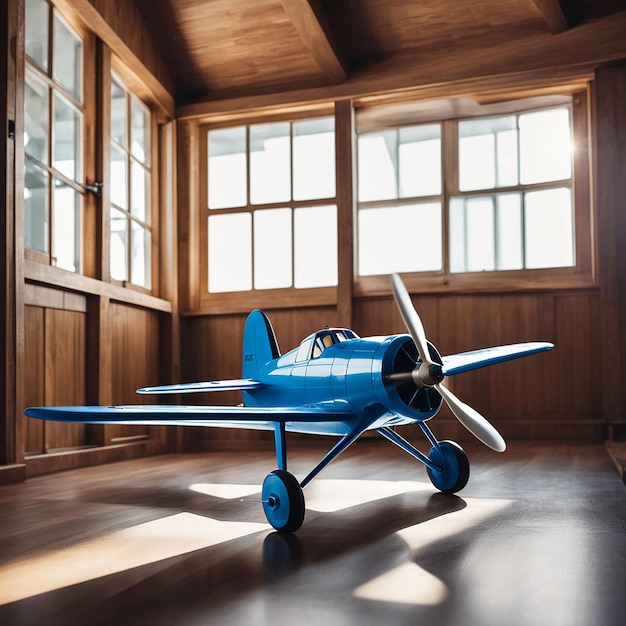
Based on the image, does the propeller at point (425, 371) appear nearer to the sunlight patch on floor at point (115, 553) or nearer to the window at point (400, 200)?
the sunlight patch on floor at point (115, 553)

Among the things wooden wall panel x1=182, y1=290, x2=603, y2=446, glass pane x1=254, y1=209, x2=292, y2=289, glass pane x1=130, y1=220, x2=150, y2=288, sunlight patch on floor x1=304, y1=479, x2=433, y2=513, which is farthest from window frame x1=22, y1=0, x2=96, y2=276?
sunlight patch on floor x1=304, y1=479, x2=433, y2=513

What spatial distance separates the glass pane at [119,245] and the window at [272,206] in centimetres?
129

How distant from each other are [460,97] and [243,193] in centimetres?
254

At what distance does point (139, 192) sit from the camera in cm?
Answer: 761

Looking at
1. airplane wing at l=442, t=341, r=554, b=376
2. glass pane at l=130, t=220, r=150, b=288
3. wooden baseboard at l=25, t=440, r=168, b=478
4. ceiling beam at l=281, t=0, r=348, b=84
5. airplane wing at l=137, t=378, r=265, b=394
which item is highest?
ceiling beam at l=281, t=0, r=348, b=84

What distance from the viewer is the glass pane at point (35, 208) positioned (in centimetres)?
554

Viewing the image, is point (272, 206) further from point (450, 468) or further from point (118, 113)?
point (450, 468)

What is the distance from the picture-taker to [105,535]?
119 inches

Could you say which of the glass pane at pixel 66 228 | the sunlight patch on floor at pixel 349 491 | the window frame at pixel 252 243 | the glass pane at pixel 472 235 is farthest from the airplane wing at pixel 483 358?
the window frame at pixel 252 243

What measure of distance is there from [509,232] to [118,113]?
4063 millimetres

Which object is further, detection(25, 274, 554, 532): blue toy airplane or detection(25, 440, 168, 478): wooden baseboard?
detection(25, 440, 168, 478): wooden baseboard

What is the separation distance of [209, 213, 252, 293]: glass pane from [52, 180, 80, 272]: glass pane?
6.95ft

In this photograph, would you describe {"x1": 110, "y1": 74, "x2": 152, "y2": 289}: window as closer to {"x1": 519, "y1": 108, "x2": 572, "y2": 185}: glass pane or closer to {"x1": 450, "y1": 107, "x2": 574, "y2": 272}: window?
{"x1": 450, "y1": 107, "x2": 574, "y2": 272}: window

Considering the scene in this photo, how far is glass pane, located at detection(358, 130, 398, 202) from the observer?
25.8 ft
